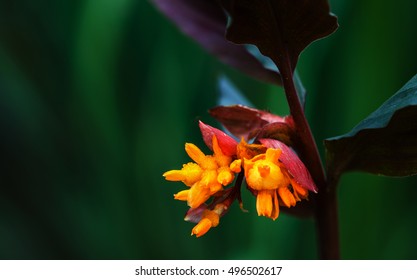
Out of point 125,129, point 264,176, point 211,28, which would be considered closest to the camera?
point 264,176

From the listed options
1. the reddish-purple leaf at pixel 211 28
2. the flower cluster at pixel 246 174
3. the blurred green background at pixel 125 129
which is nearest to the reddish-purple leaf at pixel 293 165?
the flower cluster at pixel 246 174

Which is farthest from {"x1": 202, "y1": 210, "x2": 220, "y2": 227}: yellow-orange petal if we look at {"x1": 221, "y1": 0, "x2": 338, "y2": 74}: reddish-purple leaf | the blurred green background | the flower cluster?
the blurred green background

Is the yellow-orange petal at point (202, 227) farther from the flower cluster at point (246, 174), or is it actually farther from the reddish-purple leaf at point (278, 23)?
the reddish-purple leaf at point (278, 23)

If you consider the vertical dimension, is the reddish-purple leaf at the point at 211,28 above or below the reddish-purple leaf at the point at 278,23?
below

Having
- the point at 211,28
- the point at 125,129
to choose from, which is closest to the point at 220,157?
the point at 211,28

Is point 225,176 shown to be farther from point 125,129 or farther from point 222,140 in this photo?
point 125,129

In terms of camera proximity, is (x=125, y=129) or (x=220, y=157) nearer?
(x=220, y=157)

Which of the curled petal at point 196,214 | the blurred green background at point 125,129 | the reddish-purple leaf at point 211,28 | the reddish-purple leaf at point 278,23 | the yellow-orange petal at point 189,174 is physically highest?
the reddish-purple leaf at point 278,23
